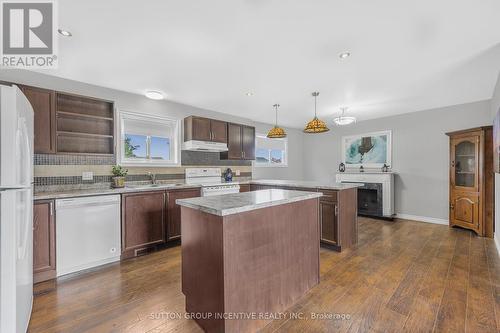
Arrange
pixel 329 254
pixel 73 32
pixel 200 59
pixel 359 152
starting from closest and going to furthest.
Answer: pixel 73 32 < pixel 200 59 < pixel 329 254 < pixel 359 152

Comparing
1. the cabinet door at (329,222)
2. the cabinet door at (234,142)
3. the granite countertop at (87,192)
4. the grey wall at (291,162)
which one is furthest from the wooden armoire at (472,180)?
the granite countertop at (87,192)

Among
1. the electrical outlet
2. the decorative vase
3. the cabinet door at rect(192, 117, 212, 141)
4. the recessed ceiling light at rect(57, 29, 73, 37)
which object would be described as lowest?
the decorative vase

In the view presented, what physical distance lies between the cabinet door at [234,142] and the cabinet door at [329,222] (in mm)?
2206

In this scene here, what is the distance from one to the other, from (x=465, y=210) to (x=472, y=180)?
55 cm

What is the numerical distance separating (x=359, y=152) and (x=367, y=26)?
4398 millimetres

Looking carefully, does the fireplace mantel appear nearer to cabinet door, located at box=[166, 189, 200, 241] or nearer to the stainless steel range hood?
the stainless steel range hood

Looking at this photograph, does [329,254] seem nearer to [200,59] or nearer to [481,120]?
[200,59]

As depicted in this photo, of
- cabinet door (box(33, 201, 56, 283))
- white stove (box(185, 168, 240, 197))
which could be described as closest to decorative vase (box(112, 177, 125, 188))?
cabinet door (box(33, 201, 56, 283))

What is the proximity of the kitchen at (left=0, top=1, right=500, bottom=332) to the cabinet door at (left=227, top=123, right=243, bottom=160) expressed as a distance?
28 mm

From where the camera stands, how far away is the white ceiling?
5.74 feet

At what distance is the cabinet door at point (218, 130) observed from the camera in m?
4.37

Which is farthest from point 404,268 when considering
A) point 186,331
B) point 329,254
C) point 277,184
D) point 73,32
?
point 73,32

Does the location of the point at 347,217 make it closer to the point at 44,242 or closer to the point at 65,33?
the point at 44,242

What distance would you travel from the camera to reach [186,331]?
1647 mm
